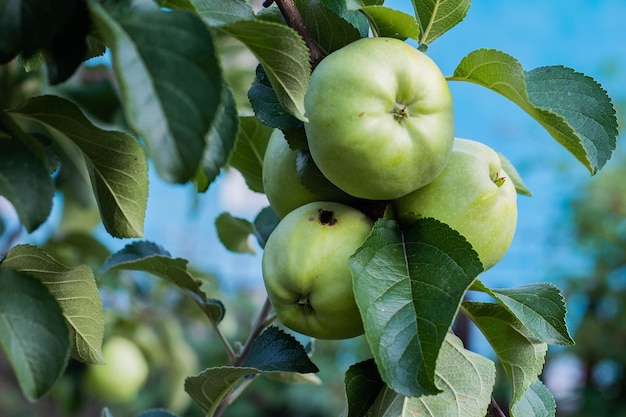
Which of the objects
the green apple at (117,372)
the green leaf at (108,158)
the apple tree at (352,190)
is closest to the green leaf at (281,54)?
the apple tree at (352,190)

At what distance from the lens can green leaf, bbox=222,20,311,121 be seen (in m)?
0.40

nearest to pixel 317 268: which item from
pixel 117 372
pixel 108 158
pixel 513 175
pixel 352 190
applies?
pixel 352 190

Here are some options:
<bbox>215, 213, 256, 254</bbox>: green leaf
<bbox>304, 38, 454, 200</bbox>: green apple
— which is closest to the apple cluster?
<bbox>304, 38, 454, 200</bbox>: green apple

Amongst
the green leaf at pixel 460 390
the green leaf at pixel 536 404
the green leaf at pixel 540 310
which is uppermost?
the green leaf at pixel 540 310

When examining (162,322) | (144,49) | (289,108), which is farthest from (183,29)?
(162,322)

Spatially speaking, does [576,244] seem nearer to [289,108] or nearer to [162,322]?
[162,322]

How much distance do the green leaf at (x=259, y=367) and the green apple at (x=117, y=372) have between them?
114 cm

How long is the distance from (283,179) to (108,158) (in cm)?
14

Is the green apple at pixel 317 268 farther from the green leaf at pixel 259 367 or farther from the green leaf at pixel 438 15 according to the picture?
the green leaf at pixel 438 15

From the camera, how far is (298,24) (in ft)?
1.65

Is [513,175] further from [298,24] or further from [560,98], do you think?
[298,24]

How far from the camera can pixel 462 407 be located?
51 cm

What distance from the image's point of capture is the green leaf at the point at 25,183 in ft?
1.31

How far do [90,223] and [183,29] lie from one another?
4.92ft
